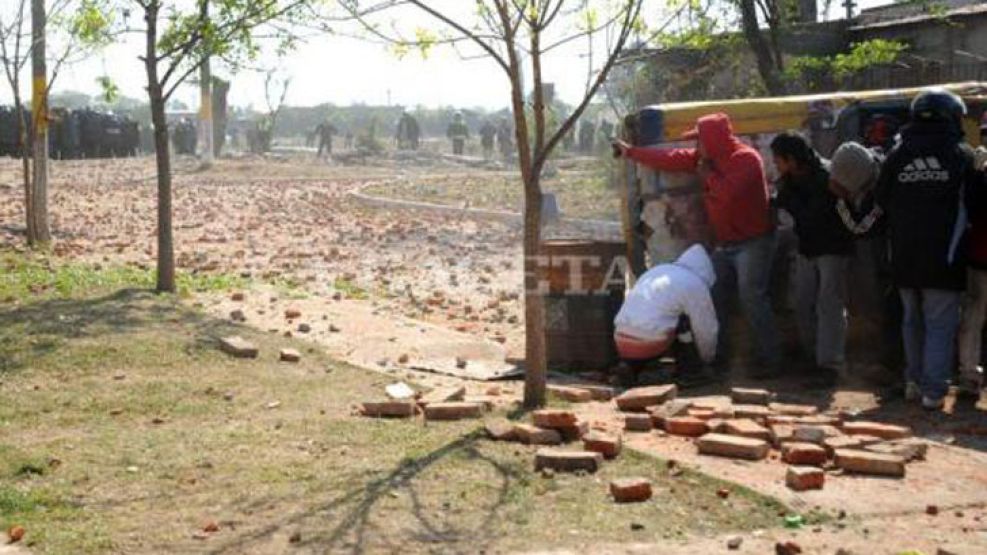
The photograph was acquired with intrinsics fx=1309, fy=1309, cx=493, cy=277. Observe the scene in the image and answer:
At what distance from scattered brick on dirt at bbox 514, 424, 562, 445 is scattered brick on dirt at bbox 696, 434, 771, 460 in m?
0.69

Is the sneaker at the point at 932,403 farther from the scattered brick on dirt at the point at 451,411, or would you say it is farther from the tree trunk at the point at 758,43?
the tree trunk at the point at 758,43

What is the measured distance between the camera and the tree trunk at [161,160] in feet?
37.6

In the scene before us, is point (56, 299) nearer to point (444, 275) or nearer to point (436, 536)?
point (444, 275)

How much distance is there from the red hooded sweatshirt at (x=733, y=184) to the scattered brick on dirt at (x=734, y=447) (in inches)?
103

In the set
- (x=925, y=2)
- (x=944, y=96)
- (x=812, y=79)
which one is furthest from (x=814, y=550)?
(x=925, y=2)

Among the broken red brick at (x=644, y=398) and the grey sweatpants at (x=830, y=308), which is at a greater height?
the grey sweatpants at (x=830, y=308)

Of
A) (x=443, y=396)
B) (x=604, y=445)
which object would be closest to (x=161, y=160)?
(x=443, y=396)

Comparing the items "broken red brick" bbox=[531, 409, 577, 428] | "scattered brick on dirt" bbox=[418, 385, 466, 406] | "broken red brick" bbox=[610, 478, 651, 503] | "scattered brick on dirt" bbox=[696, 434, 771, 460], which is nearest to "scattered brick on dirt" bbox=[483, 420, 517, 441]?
"broken red brick" bbox=[531, 409, 577, 428]

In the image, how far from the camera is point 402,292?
13219mm

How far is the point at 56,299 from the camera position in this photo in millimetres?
10742

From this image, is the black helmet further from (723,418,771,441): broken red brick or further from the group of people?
(723,418,771,441): broken red brick

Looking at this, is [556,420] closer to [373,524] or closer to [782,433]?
[782,433]

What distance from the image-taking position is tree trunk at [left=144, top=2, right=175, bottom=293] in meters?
11.4

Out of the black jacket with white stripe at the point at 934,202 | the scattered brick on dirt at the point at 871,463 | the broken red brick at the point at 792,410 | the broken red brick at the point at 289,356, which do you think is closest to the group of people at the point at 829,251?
the black jacket with white stripe at the point at 934,202
